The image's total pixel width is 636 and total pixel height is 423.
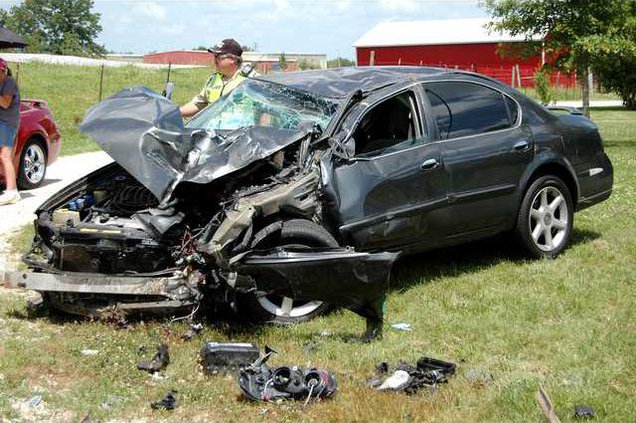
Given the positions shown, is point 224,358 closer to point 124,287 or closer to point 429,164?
point 124,287

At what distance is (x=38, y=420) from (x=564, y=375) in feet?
9.36

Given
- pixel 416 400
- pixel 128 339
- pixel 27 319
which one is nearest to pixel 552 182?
pixel 416 400

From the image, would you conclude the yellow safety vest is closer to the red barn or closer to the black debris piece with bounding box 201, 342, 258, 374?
the black debris piece with bounding box 201, 342, 258, 374

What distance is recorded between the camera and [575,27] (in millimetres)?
17688

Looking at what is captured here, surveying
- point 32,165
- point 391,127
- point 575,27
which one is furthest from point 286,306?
point 575,27

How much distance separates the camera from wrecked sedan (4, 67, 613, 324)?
Answer: 506cm

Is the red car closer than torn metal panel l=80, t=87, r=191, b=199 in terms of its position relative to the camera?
No

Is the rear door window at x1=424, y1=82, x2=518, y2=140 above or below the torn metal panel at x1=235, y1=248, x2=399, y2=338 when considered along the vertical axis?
above

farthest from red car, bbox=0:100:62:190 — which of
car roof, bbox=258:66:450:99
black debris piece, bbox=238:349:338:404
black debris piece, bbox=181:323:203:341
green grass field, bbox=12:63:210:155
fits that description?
green grass field, bbox=12:63:210:155

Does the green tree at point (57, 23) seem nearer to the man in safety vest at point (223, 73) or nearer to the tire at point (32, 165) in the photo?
the tire at point (32, 165)

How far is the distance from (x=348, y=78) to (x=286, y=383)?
9.97ft

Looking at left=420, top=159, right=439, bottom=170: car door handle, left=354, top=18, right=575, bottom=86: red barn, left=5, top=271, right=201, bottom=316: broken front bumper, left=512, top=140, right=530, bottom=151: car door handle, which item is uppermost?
left=354, top=18, right=575, bottom=86: red barn

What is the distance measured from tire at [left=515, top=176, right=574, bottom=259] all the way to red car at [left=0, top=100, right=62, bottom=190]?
715cm

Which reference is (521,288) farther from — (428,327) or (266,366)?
(266,366)
